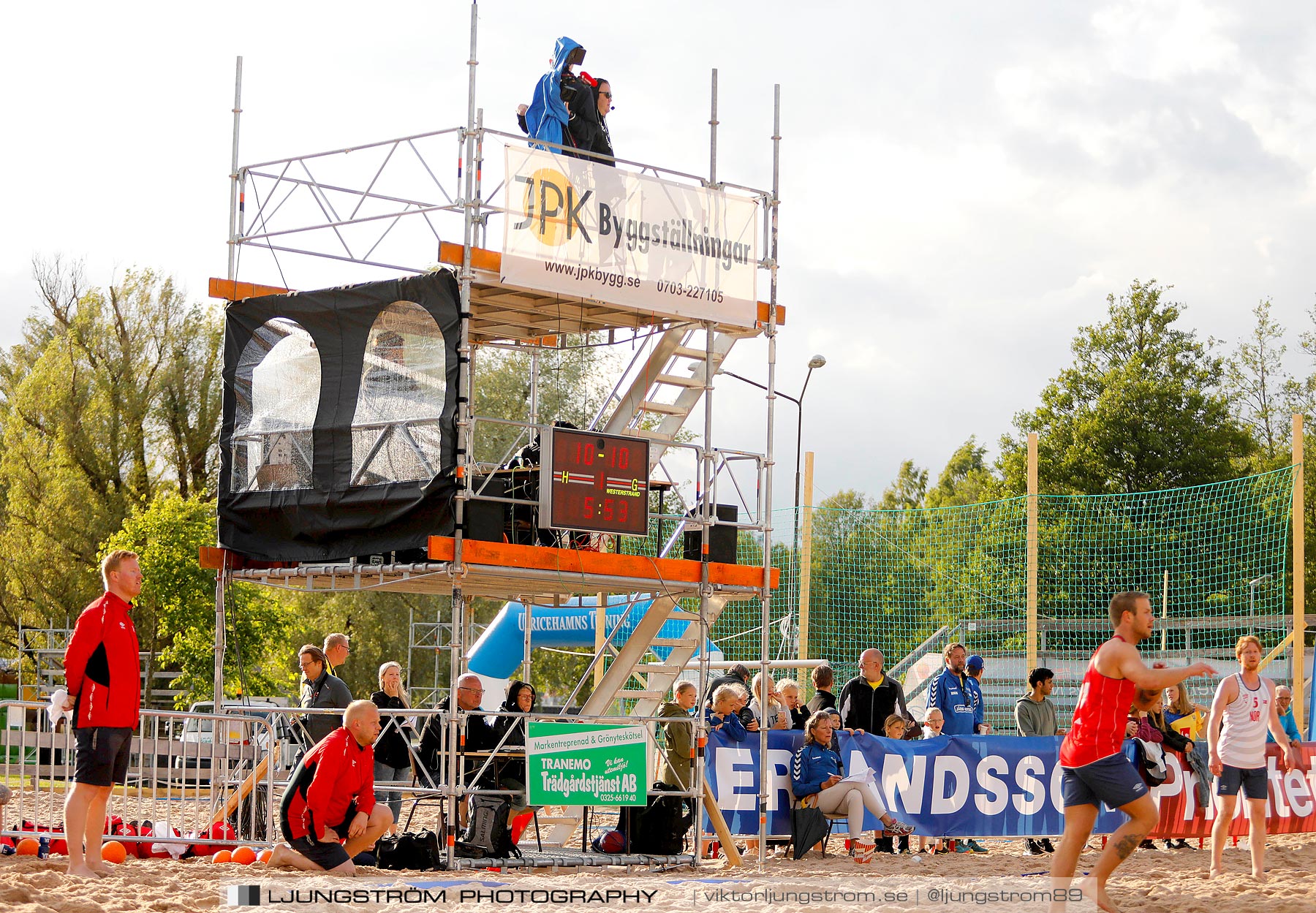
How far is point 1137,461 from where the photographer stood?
44531 millimetres

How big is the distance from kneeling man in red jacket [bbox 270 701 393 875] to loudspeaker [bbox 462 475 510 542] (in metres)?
2.15

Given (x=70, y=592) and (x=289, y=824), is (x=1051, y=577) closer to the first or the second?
(x=70, y=592)

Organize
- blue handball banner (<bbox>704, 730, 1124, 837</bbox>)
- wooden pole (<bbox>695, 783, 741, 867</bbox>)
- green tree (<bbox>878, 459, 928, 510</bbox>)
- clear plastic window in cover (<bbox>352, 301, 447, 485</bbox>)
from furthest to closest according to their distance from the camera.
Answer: green tree (<bbox>878, 459, 928, 510</bbox>) → blue handball banner (<bbox>704, 730, 1124, 837</bbox>) → wooden pole (<bbox>695, 783, 741, 867</bbox>) → clear plastic window in cover (<bbox>352, 301, 447, 485</bbox>)

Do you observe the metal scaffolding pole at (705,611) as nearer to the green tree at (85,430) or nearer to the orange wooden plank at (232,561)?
the orange wooden plank at (232,561)

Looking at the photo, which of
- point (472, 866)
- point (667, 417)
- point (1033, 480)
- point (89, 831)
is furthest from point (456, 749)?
point (1033, 480)

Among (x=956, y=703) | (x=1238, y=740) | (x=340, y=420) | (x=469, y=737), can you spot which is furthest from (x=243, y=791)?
(x=1238, y=740)

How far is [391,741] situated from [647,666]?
2.84 meters

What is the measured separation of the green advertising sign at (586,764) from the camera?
11500 mm

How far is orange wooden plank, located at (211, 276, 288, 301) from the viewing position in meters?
13.1

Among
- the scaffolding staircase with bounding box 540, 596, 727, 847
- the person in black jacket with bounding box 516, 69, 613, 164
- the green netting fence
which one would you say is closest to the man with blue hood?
the person in black jacket with bounding box 516, 69, 613, 164

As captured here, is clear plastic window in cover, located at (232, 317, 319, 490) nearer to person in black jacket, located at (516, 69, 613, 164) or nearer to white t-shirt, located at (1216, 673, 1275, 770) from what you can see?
person in black jacket, located at (516, 69, 613, 164)

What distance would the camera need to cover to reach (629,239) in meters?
12.5

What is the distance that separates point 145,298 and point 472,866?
29964 millimetres

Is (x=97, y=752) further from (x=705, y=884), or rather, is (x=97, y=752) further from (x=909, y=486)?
(x=909, y=486)
